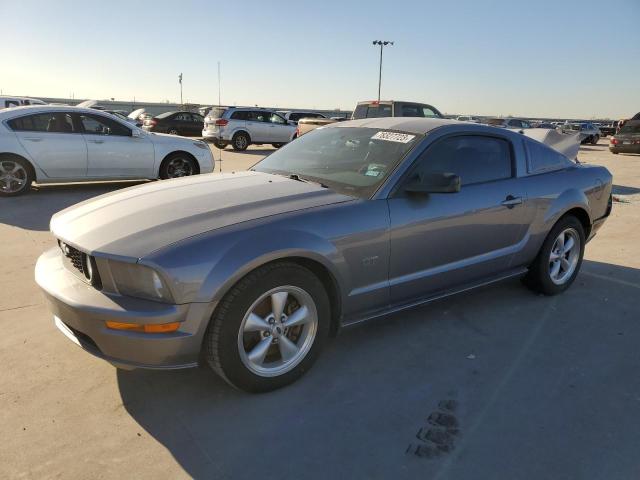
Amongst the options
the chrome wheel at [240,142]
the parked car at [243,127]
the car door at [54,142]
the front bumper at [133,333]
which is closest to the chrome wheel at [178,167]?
the car door at [54,142]

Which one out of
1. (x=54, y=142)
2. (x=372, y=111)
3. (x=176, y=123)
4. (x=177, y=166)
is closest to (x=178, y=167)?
(x=177, y=166)

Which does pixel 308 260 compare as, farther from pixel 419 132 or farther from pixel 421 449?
pixel 419 132

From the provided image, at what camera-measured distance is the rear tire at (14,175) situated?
7.81 meters

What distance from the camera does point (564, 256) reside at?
4406mm

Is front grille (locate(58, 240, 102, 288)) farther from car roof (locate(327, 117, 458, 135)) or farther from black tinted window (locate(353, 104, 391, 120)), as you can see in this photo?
black tinted window (locate(353, 104, 391, 120))

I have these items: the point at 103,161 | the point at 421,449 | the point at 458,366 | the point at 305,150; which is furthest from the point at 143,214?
the point at 103,161

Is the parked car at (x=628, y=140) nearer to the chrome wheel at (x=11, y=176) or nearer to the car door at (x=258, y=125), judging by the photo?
the car door at (x=258, y=125)

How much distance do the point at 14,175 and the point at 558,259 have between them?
26.2ft

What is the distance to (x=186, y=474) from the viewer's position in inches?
85.1

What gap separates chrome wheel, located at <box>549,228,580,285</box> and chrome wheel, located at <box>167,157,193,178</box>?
6.81 m

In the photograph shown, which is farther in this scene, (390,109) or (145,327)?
(390,109)

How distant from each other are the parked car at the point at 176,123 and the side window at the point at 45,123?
14.3 m

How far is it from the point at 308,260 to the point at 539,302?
7.98 feet

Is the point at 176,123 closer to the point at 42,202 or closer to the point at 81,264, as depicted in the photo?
the point at 42,202
